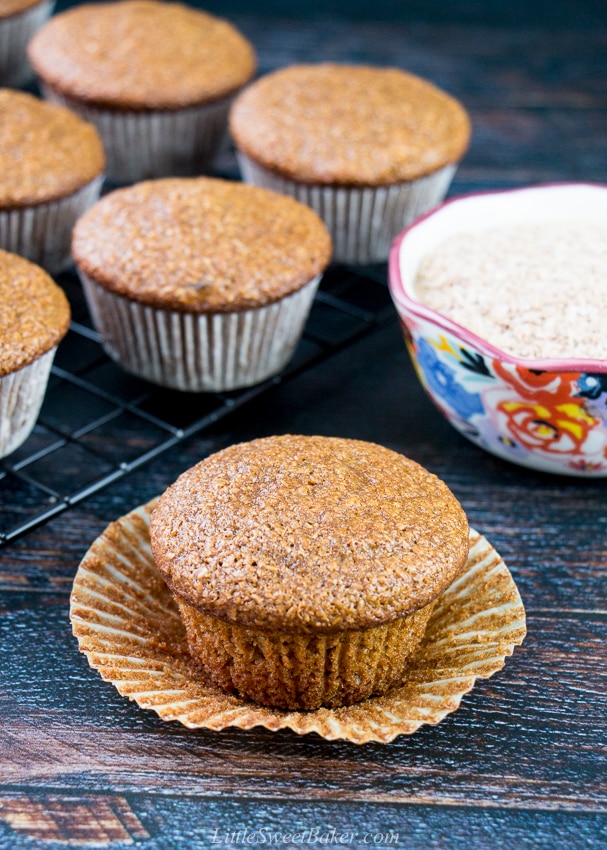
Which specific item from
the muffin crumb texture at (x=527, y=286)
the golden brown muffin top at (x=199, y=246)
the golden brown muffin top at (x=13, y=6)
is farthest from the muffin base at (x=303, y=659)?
the golden brown muffin top at (x=13, y=6)

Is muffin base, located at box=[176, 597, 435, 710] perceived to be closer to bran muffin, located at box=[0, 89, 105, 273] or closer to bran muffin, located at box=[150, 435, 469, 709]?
bran muffin, located at box=[150, 435, 469, 709]

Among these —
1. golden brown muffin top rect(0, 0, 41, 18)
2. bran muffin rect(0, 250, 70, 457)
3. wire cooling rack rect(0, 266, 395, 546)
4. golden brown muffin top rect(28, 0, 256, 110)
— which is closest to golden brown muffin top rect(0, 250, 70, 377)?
bran muffin rect(0, 250, 70, 457)

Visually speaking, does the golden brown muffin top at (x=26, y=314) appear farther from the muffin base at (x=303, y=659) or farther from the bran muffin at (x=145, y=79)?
the bran muffin at (x=145, y=79)

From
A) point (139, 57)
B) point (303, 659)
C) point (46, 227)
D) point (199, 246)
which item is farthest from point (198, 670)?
point (139, 57)

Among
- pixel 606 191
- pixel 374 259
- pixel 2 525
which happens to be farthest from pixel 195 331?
pixel 606 191

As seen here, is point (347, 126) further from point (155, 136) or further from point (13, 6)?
point (13, 6)

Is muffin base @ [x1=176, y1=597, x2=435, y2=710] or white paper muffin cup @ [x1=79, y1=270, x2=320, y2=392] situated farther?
white paper muffin cup @ [x1=79, y1=270, x2=320, y2=392]
